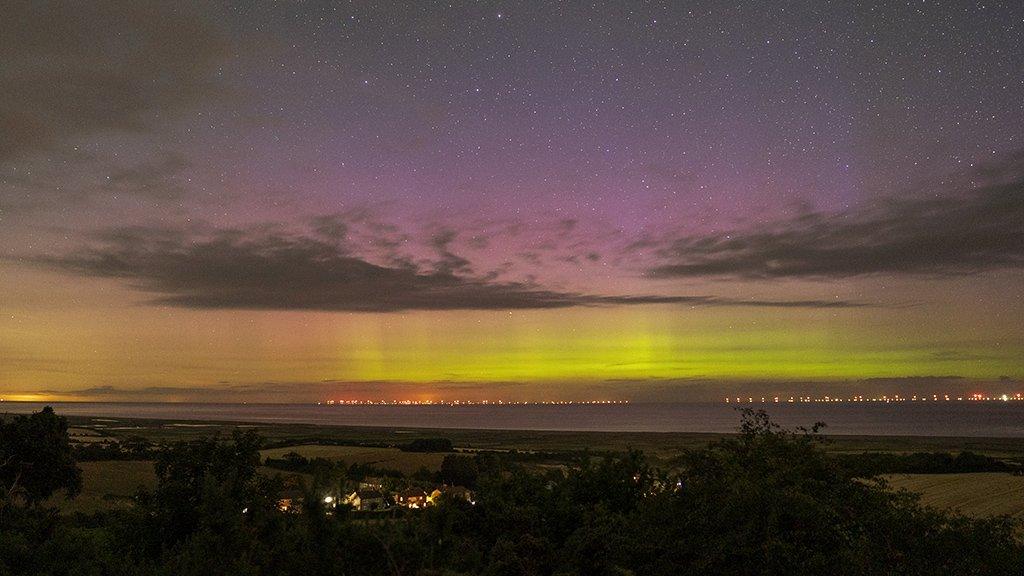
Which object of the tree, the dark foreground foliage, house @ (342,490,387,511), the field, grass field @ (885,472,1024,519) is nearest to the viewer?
the dark foreground foliage

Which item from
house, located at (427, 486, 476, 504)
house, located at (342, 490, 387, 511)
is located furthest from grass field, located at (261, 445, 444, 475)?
house, located at (342, 490, 387, 511)

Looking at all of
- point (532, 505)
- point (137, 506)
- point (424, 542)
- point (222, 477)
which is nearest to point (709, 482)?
point (532, 505)

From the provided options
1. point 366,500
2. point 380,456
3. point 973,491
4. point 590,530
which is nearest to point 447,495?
point 366,500

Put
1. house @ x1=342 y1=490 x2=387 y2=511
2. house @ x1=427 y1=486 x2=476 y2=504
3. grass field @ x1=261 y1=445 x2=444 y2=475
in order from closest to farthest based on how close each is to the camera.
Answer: house @ x1=342 y1=490 x2=387 y2=511, house @ x1=427 y1=486 x2=476 y2=504, grass field @ x1=261 y1=445 x2=444 y2=475

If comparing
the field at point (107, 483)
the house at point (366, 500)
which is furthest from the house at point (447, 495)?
the field at point (107, 483)

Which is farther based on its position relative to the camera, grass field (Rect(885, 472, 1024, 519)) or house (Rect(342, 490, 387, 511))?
grass field (Rect(885, 472, 1024, 519))

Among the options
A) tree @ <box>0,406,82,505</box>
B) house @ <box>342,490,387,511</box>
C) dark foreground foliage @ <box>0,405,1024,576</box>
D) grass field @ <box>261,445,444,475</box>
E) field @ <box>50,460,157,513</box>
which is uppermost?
house @ <box>342,490,387,511</box>

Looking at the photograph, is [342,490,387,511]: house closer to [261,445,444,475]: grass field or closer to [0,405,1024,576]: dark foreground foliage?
[0,405,1024,576]: dark foreground foliage

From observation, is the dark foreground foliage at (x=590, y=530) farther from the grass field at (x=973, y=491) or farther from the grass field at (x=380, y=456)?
the grass field at (x=380, y=456)
